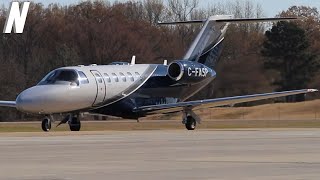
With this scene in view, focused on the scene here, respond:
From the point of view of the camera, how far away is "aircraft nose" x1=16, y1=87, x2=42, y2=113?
4356cm

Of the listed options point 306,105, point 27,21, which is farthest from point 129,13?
point 306,105

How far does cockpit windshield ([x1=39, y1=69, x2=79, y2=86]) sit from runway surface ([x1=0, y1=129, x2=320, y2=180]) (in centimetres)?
1323

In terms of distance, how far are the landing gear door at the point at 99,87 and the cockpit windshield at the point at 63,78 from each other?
1380mm

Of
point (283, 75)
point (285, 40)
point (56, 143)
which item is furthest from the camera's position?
point (285, 40)

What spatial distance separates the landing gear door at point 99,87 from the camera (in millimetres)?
46562

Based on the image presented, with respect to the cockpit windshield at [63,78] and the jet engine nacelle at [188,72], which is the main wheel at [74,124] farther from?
the jet engine nacelle at [188,72]

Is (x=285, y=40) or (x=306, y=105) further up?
(x=285, y=40)

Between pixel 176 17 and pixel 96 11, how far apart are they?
461 inches

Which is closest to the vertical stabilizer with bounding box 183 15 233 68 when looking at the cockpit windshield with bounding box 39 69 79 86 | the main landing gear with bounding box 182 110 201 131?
the main landing gear with bounding box 182 110 201 131

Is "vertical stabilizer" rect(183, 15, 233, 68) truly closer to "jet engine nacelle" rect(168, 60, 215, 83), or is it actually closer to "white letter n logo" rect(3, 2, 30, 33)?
"jet engine nacelle" rect(168, 60, 215, 83)

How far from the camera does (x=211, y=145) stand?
2927 centimetres

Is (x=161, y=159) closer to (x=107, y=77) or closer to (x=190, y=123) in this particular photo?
(x=190, y=123)

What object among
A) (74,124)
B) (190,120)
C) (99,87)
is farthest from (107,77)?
(190,120)

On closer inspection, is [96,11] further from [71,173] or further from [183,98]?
[71,173]
